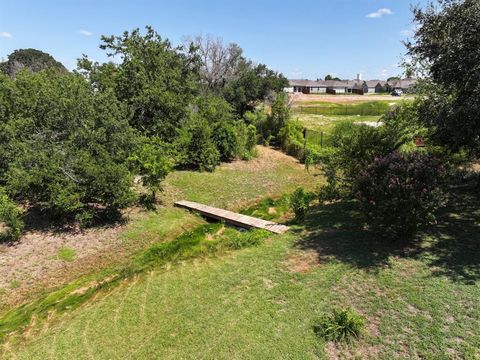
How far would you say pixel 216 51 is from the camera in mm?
36188

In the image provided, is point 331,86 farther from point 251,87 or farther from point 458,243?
point 458,243

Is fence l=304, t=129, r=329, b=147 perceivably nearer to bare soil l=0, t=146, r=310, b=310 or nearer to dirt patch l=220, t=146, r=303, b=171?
dirt patch l=220, t=146, r=303, b=171

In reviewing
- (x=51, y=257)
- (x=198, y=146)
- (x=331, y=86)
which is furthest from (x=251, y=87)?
(x=331, y=86)

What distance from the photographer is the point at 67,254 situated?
29.5ft

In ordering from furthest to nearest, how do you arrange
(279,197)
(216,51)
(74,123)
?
(216,51) < (279,197) < (74,123)

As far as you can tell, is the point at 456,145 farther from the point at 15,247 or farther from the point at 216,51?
the point at 216,51

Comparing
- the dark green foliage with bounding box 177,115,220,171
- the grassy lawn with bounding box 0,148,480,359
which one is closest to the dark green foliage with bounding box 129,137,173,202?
the grassy lawn with bounding box 0,148,480,359

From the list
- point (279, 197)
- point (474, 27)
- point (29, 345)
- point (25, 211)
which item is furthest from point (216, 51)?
point (29, 345)

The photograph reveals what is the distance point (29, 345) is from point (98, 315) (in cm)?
109

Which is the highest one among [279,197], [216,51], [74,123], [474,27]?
[216,51]

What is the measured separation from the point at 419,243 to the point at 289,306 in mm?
3594

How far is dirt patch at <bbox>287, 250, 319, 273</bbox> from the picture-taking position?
23.2ft

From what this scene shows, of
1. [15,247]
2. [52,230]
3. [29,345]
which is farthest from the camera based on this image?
[52,230]

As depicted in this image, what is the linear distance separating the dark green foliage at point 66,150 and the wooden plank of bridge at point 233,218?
246 cm
